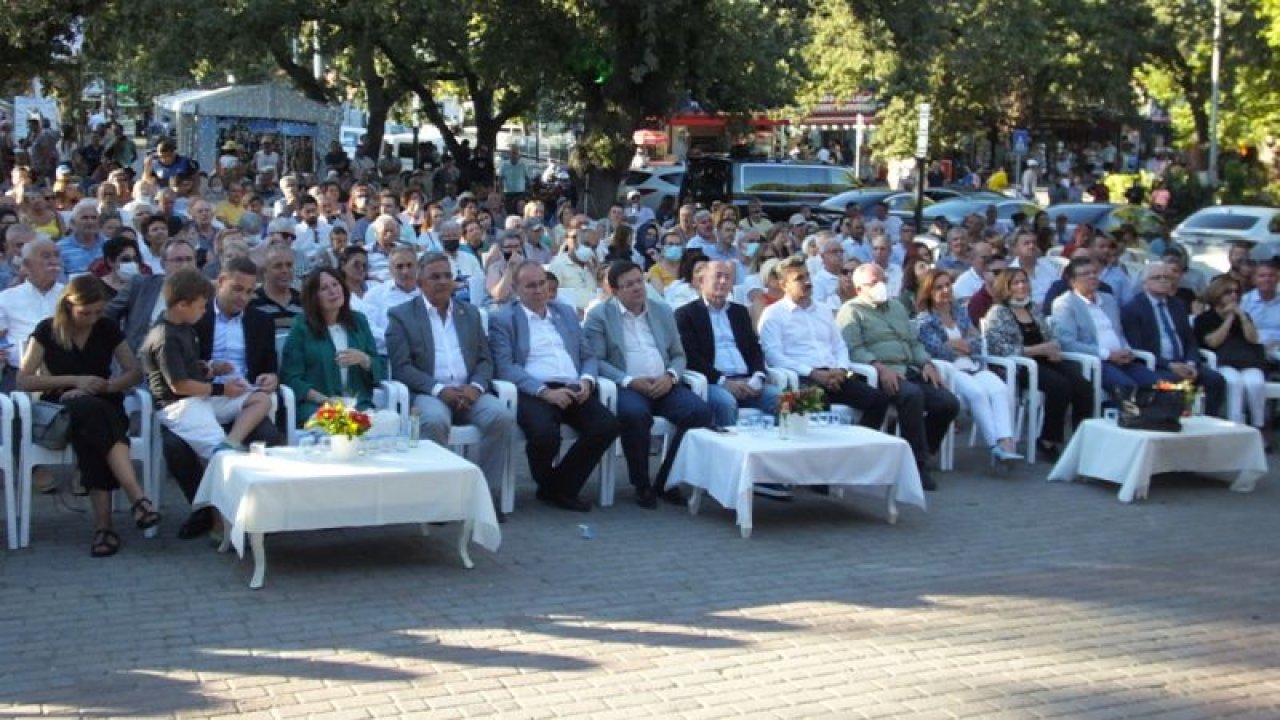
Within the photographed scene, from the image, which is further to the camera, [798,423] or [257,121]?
[257,121]

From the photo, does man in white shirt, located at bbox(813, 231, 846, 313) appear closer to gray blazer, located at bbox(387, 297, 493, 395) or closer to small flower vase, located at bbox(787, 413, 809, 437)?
small flower vase, located at bbox(787, 413, 809, 437)

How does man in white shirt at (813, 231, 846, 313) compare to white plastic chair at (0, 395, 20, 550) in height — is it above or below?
above

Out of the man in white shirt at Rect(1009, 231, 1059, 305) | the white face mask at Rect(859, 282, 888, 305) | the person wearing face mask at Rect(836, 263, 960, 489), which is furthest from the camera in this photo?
the man in white shirt at Rect(1009, 231, 1059, 305)

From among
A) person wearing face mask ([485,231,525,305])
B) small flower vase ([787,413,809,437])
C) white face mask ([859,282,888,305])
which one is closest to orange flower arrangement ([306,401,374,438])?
small flower vase ([787,413,809,437])

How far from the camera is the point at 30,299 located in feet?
28.1

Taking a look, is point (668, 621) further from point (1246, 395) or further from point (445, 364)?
point (1246, 395)

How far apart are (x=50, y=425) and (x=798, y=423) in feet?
12.5

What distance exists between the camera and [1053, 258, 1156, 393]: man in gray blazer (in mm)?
10984

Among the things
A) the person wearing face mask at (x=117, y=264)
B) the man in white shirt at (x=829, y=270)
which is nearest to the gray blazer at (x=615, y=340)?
the person wearing face mask at (x=117, y=264)

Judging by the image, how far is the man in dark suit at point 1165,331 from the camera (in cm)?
1131

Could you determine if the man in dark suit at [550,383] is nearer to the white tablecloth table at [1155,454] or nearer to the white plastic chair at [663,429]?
the white plastic chair at [663,429]

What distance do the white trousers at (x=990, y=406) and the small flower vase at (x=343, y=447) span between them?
4552 mm

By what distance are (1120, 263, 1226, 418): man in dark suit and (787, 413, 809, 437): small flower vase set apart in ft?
13.1

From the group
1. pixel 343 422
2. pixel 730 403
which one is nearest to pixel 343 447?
pixel 343 422
